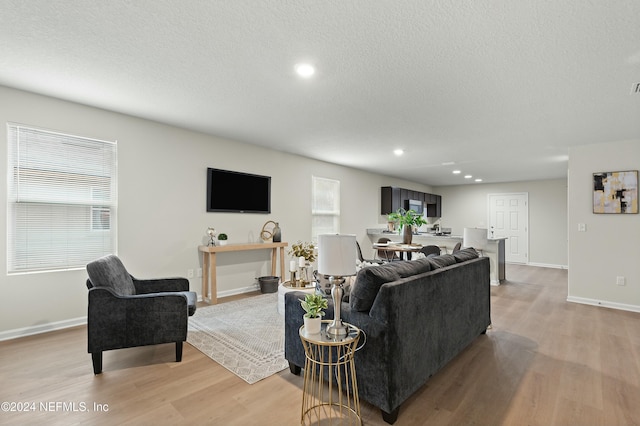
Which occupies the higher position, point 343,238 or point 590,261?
point 343,238

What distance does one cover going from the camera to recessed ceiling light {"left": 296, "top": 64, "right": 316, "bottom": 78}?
2.63 metres

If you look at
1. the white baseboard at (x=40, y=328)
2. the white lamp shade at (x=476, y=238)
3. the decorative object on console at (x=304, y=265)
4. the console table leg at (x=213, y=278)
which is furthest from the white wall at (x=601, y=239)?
the white baseboard at (x=40, y=328)

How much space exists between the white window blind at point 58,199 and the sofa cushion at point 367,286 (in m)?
3.22

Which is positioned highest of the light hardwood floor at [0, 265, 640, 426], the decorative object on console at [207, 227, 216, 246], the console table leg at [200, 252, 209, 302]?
the decorative object on console at [207, 227, 216, 246]

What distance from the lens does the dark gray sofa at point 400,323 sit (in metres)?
1.96

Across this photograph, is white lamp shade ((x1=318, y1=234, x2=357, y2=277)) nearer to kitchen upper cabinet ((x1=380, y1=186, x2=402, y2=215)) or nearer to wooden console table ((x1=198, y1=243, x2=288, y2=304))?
wooden console table ((x1=198, y1=243, x2=288, y2=304))

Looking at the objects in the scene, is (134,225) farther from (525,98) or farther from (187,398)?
(525,98)

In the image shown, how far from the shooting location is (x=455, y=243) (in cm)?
678

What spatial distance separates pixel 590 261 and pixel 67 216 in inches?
277

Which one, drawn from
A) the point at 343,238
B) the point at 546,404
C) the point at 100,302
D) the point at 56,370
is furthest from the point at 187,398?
the point at 546,404

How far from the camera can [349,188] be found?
24.6ft

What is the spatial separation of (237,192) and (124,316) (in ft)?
9.29

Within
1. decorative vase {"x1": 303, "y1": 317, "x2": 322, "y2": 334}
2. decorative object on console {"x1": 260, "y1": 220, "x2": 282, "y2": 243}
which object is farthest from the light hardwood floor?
decorative object on console {"x1": 260, "y1": 220, "x2": 282, "y2": 243}

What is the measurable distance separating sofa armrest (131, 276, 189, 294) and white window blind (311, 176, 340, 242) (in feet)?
11.1
